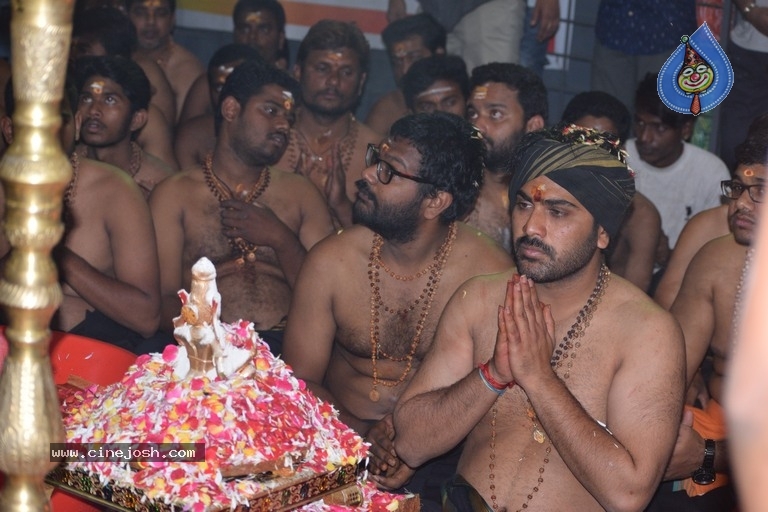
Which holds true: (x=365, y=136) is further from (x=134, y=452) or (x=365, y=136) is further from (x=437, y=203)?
(x=134, y=452)

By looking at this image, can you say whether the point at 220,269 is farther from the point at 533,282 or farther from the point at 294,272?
the point at 533,282

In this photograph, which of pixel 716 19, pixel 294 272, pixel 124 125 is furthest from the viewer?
pixel 716 19

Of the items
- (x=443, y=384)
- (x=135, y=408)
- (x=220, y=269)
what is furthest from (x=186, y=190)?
(x=135, y=408)

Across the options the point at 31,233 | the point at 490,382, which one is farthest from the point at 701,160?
the point at 31,233

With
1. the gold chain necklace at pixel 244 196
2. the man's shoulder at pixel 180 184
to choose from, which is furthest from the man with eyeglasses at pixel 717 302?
the man's shoulder at pixel 180 184

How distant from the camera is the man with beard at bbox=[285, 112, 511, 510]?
4.77m

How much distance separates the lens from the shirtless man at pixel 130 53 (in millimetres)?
7328

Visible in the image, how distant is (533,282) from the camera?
3.70m

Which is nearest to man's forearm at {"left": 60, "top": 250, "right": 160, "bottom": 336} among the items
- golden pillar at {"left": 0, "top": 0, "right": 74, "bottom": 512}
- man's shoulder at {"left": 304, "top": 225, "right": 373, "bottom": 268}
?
man's shoulder at {"left": 304, "top": 225, "right": 373, "bottom": 268}

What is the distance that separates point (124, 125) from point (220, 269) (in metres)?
1.12

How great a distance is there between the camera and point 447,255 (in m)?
4.87

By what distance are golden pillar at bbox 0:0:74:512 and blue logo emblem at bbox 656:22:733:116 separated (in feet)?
9.08

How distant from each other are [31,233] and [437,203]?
11.0 ft

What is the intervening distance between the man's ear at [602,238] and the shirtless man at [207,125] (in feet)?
13.0
